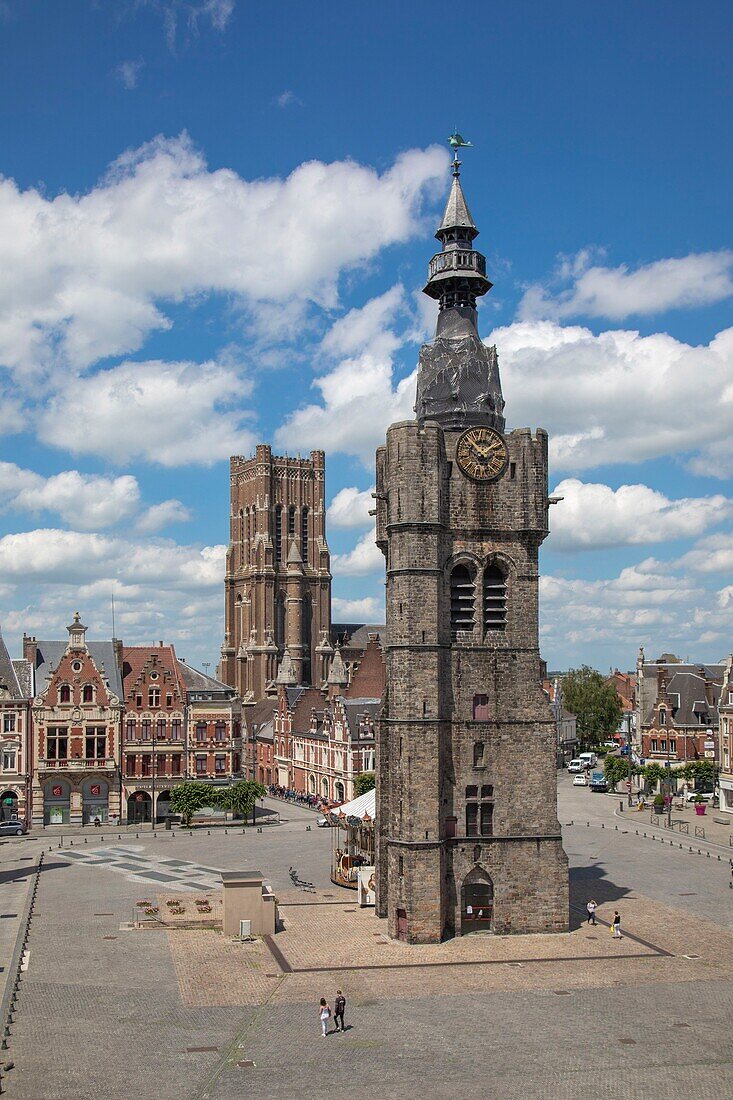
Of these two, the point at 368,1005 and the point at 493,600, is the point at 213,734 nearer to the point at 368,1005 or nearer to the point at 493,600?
the point at 493,600

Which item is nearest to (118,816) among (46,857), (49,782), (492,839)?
(49,782)

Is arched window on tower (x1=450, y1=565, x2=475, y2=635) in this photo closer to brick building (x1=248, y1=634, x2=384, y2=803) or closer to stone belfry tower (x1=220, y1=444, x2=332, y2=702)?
brick building (x1=248, y1=634, x2=384, y2=803)

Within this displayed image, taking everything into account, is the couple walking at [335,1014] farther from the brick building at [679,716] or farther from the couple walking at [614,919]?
the brick building at [679,716]

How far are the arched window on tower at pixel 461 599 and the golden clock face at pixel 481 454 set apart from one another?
13.3ft

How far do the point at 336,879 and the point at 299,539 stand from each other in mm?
103365

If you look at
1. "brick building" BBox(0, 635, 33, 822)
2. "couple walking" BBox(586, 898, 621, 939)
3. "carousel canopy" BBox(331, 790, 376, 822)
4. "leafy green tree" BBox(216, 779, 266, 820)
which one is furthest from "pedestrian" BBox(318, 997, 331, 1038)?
"brick building" BBox(0, 635, 33, 822)

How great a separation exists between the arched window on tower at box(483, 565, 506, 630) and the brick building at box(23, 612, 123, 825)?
47.4m

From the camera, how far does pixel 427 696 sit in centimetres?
4541

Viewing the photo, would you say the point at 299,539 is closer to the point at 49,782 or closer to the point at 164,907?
the point at 49,782

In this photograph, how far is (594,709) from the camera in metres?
151

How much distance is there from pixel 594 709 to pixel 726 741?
5662 centimetres

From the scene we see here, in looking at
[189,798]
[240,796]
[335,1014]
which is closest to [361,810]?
[240,796]

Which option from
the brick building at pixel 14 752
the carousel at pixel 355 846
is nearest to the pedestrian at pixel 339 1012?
the carousel at pixel 355 846

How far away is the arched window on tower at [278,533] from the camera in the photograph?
158m
